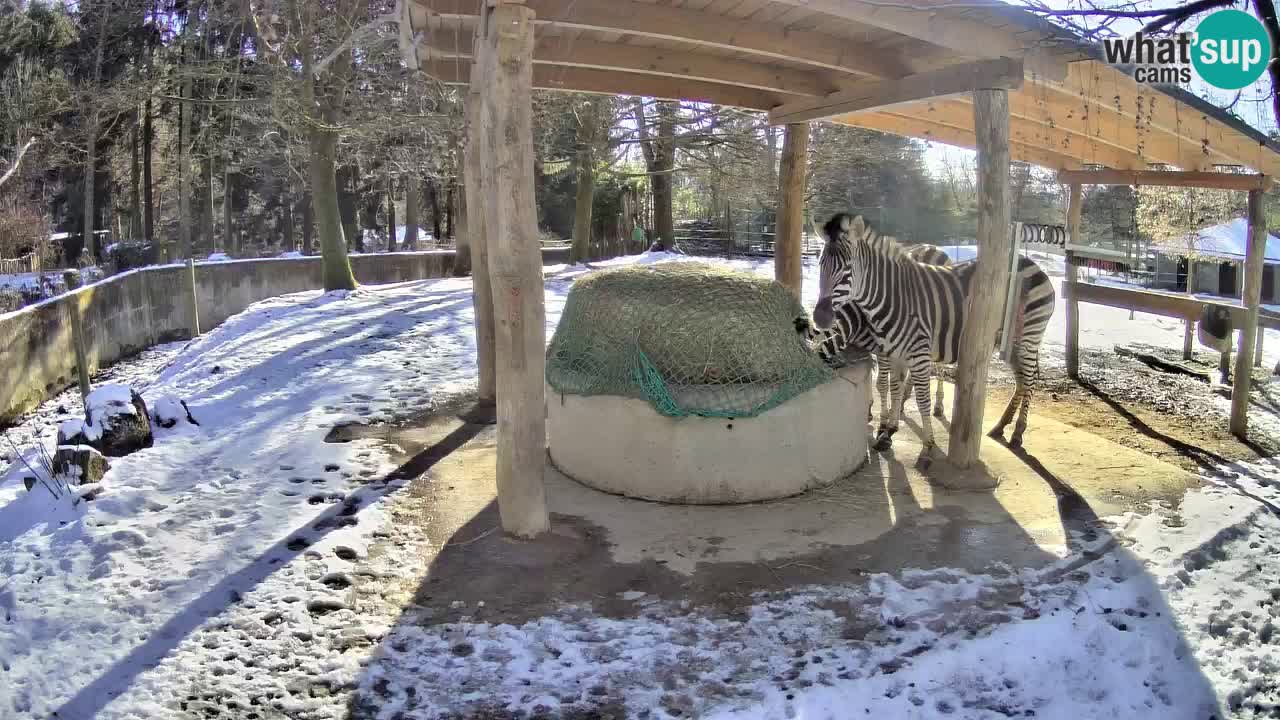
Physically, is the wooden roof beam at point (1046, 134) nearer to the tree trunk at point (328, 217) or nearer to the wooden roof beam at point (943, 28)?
the wooden roof beam at point (943, 28)

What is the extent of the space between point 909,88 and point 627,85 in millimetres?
2515

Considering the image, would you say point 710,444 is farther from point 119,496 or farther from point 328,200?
point 328,200

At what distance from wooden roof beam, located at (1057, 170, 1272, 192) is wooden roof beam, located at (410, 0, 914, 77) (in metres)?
3.74

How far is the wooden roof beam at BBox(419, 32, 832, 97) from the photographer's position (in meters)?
6.16

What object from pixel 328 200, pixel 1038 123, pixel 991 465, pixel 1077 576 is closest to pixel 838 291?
pixel 991 465

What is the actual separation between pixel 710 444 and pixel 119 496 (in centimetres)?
379

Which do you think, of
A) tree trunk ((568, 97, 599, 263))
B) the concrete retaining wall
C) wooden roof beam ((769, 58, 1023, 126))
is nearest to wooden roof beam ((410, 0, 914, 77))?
wooden roof beam ((769, 58, 1023, 126))

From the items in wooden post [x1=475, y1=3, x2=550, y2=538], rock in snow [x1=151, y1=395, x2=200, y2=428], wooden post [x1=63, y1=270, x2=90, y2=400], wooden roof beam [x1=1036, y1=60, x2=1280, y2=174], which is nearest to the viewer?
wooden post [x1=475, y1=3, x2=550, y2=538]

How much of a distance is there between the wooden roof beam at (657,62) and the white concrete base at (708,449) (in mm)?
2646

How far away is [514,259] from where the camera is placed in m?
4.59

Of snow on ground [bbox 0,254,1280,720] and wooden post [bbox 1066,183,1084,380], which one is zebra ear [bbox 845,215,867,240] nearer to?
snow on ground [bbox 0,254,1280,720]

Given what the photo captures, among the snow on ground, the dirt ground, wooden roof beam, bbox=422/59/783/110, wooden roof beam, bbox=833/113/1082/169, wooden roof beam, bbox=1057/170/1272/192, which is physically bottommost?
the snow on ground

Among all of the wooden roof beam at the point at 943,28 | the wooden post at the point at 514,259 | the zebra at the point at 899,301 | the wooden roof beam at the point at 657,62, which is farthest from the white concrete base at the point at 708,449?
the wooden roof beam at the point at 657,62

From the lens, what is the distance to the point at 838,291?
652cm
